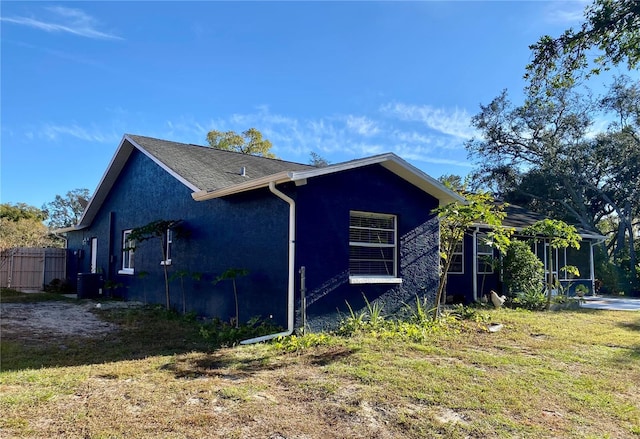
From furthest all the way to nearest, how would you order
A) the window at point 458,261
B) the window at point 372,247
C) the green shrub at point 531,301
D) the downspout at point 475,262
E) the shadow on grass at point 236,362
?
the downspout at point 475,262, the window at point 458,261, the green shrub at point 531,301, the window at point 372,247, the shadow on grass at point 236,362

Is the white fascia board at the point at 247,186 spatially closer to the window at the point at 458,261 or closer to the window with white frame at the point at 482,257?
the window at the point at 458,261

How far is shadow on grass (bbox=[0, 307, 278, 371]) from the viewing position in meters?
6.01

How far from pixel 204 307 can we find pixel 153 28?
654cm

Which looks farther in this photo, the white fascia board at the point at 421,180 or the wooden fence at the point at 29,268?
the wooden fence at the point at 29,268

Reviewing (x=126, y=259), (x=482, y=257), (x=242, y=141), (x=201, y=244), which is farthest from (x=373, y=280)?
(x=242, y=141)

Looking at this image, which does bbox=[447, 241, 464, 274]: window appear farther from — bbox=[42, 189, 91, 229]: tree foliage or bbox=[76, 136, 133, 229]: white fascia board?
bbox=[42, 189, 91, 229]: tree foliage

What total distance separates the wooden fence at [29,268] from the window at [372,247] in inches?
590

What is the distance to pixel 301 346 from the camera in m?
6.89

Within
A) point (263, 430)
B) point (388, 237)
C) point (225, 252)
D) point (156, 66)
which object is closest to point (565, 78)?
point (388, 237)

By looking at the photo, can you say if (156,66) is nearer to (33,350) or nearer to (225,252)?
(225,252)

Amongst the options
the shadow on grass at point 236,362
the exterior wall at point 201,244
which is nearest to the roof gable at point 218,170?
the exterior wall at point 201,244

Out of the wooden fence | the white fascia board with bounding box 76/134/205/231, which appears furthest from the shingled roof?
the wooden fence

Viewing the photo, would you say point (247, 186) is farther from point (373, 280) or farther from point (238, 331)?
point (373, 280)

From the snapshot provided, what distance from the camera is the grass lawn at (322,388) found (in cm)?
385
